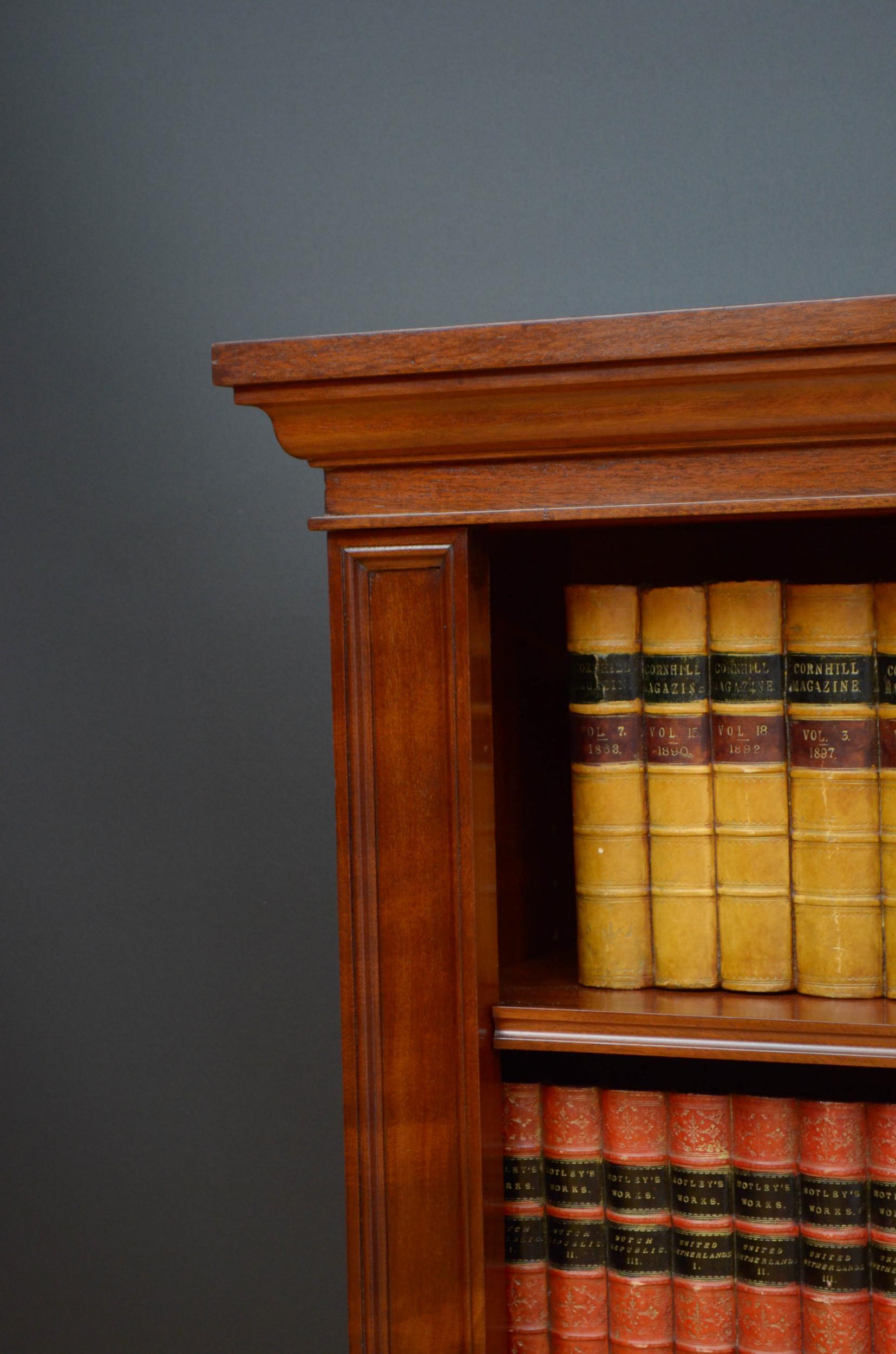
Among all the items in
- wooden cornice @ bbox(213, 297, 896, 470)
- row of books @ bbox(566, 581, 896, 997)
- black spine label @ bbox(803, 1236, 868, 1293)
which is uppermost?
wooden cornice @ bbox(213, 297, 896, 470)

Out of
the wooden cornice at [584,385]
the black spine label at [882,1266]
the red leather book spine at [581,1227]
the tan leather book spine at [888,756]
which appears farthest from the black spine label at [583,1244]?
the wooden cornice at [584,385]

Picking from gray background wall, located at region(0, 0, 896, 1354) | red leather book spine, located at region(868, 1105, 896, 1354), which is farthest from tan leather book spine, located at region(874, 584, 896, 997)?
gray background wall, located at region(0, 0, 896, 1354)

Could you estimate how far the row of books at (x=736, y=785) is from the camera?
1.04 m

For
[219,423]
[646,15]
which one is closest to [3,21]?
[219,423]

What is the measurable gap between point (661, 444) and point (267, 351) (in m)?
0.30

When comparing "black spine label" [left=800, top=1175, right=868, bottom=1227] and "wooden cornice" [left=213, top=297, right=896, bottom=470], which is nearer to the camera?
"wooden cornice" [left=213, top=297, right=896, bottom=470]

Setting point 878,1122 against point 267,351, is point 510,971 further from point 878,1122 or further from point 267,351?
point 267,351

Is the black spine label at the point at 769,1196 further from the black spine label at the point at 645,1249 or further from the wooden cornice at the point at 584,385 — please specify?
the wooden cornice at the point at 584,385

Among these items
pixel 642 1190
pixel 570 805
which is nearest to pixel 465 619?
pixel 570 805

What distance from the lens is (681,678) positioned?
1.07 m

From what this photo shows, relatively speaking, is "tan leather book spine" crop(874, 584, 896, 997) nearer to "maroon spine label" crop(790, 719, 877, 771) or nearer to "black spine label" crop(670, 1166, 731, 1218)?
"maroon spine label" crop(790, 719, 877, 771)

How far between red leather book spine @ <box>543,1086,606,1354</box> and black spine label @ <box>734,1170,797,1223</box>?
12 cm

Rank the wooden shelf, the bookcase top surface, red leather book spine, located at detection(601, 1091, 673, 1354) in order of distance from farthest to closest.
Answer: red leather book spine, located at detection(601, 1091, 673, 1354) → the wooden shelf → the bookcase top surface

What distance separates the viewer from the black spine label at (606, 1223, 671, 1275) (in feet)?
3.55
